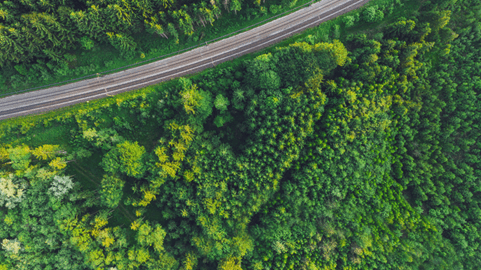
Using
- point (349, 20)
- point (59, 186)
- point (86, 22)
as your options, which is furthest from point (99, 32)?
point (349, 20)

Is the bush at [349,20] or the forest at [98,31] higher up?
the forest at [98,31]

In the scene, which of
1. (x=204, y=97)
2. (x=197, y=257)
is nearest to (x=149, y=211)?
(x=197, y=257)

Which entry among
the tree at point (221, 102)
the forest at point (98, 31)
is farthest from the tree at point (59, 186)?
the tree at point (221, 102)

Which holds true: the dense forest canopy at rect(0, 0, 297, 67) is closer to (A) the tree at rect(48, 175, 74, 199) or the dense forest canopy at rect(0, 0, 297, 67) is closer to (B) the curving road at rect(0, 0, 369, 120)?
(B) the curving road at rect(0, 0, 369, 120)

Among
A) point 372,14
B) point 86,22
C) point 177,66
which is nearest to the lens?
point 86,22

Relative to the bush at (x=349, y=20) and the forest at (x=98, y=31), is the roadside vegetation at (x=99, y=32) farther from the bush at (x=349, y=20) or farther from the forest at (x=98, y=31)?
the bush at (x=349, y=20)

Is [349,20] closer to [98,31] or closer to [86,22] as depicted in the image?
[98,31]
